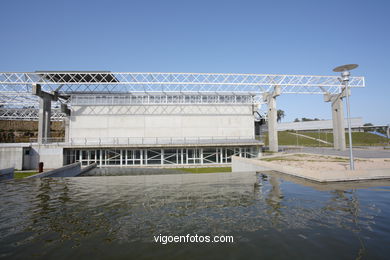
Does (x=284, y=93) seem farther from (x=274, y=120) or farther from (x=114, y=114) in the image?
(x=114, y=114)

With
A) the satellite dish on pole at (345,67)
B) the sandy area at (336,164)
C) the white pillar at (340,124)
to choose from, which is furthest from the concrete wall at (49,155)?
the white pillar at (340,124)

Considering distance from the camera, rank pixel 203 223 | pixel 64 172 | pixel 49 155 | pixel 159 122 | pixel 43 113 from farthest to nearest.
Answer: pixel 159 122, pixel 43 113, pixel 49 155, pixel 64 172, pixel 203 223

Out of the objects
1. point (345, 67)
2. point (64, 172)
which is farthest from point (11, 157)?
point (345, 67)

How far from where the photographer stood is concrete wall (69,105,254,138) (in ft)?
119

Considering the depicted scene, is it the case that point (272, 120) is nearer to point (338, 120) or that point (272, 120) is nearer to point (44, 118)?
point (338, 120)

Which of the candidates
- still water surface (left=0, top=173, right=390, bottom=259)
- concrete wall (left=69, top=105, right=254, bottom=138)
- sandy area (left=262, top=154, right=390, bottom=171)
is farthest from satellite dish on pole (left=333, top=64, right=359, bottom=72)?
concrete wall (left=69, top=105, right=254, bottom=138)

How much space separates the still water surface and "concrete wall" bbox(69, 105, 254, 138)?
84.4ft

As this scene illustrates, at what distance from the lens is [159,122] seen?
121ft

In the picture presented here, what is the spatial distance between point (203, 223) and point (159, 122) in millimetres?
31079

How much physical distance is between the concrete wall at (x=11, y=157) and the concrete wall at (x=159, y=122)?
7.99 m

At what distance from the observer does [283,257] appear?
4.75m

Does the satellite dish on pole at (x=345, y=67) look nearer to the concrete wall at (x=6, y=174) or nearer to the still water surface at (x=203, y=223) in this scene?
the still water surface at (x=203, y=223)

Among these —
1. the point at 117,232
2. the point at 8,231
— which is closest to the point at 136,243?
the point at 117,232

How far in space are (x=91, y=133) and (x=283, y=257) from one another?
37462mm
